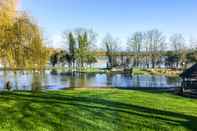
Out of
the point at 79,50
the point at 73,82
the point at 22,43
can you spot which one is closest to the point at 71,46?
the point at 79,50

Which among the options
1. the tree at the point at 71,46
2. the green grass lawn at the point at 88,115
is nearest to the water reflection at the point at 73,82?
the green grass lawn at the point at 88,115

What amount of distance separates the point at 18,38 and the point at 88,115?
11378mm

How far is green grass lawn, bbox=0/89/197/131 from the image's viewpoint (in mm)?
14812

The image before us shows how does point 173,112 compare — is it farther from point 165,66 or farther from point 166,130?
point 165,66

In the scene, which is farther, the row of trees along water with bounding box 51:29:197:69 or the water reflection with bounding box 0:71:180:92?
the row of trees along water with bounding box 51:29:197:69

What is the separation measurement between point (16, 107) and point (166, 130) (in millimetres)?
6885

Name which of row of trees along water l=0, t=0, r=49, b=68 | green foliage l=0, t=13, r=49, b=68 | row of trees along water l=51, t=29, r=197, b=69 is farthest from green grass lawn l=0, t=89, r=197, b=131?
row of trees along water l=51, t=29, r=197, b=69

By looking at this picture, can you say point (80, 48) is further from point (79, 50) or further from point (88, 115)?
point (88, 115)

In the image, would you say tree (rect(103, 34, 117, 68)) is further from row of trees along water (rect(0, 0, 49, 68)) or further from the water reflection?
row of trees along water (rect(0, 0, 49, 68))

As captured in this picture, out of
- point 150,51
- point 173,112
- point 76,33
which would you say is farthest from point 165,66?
point 173,112

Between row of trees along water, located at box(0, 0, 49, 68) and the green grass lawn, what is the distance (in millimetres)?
5509

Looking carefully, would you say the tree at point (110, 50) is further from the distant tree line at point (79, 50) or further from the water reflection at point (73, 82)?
the water reflection at point (73, 82)

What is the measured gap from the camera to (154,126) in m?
15.3

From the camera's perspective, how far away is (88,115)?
16234 mm
